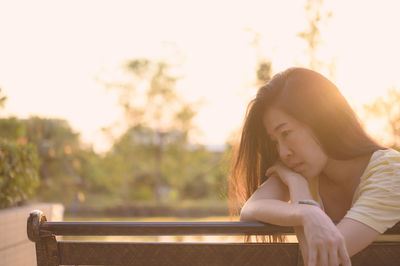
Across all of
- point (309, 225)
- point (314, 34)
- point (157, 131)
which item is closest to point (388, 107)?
point (314, 34)

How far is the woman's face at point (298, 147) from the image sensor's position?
71.7 inches

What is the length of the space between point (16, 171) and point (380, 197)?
3.11 metres

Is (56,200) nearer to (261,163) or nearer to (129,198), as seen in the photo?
(129,198)

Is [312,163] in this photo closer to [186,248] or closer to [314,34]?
[186,248]

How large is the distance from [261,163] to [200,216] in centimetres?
2122

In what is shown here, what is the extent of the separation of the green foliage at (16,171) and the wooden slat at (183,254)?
7.79 feet

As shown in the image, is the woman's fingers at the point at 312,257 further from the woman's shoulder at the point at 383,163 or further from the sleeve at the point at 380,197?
the woman's shoulder at the point at 383,163

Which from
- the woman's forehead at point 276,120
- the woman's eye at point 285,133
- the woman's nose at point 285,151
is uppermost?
the woman's forehead at point 276,120

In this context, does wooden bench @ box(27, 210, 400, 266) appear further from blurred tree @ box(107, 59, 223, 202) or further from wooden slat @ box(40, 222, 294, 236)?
blurred tree @ box(107, 59, 223, 202)

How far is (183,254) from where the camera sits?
54.2 inches

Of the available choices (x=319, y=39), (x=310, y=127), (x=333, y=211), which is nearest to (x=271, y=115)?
(x=310, y=127)

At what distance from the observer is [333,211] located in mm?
1964

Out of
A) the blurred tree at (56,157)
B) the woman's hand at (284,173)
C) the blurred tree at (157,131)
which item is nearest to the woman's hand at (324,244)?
the woman's hand at (284,173)

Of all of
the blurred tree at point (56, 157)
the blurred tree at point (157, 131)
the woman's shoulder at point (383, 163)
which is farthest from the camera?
the blurred tree at point (157, 131)
